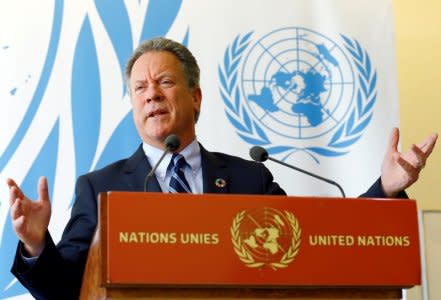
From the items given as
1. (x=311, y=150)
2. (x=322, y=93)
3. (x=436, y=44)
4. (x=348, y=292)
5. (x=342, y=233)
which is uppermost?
(x=436, y=44)

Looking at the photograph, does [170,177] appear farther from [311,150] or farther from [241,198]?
[311,150]

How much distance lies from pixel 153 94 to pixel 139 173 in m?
0.29

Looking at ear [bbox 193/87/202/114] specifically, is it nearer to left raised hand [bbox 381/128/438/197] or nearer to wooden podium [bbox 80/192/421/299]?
left raised hand [bbox 381/128/438/197]

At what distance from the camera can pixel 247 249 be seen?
2049 mm

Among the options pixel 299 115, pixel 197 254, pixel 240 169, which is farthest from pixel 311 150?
pixel 197 254

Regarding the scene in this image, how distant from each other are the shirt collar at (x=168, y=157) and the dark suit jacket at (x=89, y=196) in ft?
0.07

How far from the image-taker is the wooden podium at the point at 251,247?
6.53 feet

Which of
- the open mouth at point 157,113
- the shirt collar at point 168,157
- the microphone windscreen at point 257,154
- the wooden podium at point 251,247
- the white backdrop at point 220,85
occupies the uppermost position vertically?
the white backdrop at point 220,85

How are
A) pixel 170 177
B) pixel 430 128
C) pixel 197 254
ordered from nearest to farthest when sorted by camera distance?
1. pixel 197 254
2. pixel 170 177
3. pixel 430 128

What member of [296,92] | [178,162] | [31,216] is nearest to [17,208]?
[31,216]

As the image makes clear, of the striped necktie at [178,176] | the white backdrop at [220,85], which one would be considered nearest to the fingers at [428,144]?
the striped necktie at [178,176]

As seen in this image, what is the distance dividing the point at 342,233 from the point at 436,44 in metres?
3.04

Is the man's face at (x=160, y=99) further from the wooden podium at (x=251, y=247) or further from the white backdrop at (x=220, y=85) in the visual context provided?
the wooden podium at (x=251, y=247)

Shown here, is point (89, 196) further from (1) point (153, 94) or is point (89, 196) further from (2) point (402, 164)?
(2) point (402, 164)
